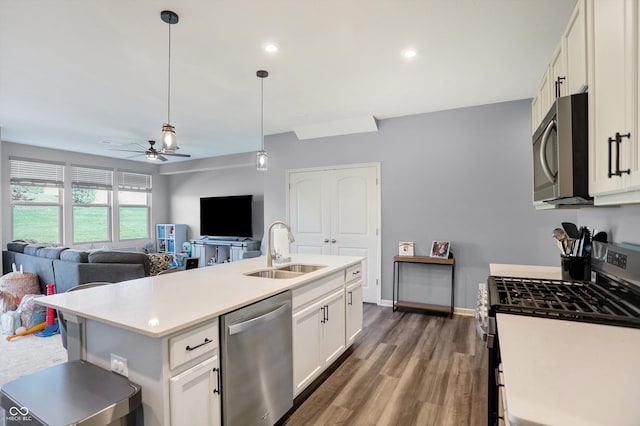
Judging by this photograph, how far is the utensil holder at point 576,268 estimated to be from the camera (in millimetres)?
1829

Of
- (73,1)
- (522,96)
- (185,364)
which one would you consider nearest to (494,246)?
(522,96)

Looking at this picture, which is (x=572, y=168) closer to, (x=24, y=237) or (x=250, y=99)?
(x=250, y=99)

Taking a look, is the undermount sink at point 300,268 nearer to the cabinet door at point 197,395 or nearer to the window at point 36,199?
the cabinet door at point 197,395

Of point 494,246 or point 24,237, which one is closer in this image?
point 494,246

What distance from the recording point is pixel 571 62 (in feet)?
4.91

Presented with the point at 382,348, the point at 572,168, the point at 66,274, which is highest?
the point at 572,168

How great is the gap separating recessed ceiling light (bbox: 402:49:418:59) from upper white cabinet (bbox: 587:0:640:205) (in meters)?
1.58

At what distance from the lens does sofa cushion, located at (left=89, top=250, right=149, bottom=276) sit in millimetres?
3916

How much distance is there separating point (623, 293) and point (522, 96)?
3.10 meters

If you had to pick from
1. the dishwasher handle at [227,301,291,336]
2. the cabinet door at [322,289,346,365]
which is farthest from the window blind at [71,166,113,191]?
the dishwasher handle at [227,301,291,336]

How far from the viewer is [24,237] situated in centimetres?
609

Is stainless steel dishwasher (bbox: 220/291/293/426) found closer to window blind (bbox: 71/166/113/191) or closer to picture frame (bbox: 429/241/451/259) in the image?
picture frame (bbox: 429/241/451/259)

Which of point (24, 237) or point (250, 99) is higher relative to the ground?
point (250, 99)

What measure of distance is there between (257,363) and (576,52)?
2194mm
